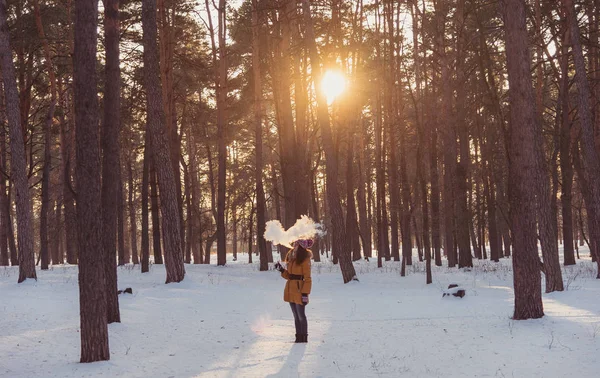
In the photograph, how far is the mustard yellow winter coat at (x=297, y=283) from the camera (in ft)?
29.0

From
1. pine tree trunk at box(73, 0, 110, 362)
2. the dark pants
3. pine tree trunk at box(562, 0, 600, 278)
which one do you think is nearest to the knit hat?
the dark pants

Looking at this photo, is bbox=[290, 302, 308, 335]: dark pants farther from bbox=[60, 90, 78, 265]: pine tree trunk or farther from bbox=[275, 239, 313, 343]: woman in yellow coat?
bbox=[60, 90, 78, 265]: pine tree trunk

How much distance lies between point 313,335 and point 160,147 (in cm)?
808

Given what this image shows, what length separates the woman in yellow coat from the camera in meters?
8.84

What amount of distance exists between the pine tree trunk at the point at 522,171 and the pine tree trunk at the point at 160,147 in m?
8.98

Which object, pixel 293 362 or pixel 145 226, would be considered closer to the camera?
pixel 293 362

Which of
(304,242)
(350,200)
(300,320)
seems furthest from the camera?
(350,200)

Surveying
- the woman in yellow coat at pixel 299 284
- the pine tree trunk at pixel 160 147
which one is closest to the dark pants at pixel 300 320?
the woman in yellow coat at pixel 299 284

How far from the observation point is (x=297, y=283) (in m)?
8.89

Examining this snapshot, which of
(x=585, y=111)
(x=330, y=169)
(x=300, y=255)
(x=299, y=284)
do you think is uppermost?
(x=585, y=111)

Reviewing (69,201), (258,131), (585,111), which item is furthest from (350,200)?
(69,201)

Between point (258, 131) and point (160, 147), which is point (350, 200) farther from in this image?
point (160, 147)

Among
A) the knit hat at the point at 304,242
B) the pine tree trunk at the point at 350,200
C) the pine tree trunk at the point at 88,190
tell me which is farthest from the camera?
the pine tree trunk at the point at 350,200

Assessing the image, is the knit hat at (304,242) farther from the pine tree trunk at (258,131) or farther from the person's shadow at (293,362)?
the pine tree trunk at (258,131)
